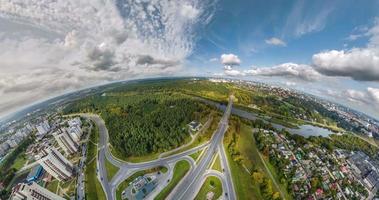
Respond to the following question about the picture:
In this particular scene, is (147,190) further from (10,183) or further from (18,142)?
Answer: (18,142)

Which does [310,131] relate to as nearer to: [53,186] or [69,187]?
[69,187]

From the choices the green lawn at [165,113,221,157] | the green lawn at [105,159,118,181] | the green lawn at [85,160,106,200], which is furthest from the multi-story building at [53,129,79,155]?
the green lawn at [165,113,221,157]

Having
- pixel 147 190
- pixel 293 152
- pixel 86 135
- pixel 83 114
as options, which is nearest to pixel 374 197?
pixel 293 152

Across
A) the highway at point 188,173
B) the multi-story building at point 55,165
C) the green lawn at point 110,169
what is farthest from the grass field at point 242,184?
the multi-story building at point 55,165

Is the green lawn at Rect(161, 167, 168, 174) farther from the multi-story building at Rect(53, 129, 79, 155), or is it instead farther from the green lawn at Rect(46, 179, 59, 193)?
the multi-story building at Rect(53, 129, 79, 155)

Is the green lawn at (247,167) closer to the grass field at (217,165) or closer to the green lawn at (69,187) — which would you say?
the grass field at (217,165)

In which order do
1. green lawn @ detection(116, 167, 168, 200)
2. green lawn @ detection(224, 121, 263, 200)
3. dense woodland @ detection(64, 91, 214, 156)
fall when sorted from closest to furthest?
green lawn @ detection(224, 121, 263, 200), green lawn @ detection(116, 167, 168, 200), dense woodland @ detection(64, 91, 214, 156)
